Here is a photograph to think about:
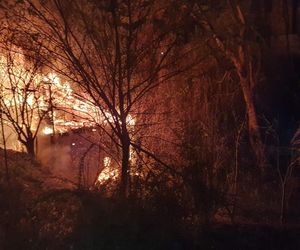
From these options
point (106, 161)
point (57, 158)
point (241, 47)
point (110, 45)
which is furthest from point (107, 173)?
point (57, 158)

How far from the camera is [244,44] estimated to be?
6.97m

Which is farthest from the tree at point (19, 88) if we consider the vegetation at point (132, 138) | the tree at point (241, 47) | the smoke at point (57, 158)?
the tree at point (241, 47)

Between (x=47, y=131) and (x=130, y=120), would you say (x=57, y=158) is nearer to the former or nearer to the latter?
(x=47, y=131)

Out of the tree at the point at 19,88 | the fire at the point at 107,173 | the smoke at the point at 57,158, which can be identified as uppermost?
the tree at the point at 19,88

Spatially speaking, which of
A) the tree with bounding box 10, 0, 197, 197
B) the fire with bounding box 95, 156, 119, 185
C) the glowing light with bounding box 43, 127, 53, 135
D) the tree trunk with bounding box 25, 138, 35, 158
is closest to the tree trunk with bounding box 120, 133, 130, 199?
the tree with bounding box 10, 0, 197, 197

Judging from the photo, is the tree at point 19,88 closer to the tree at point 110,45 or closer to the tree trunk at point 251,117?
the tree at point 110,45

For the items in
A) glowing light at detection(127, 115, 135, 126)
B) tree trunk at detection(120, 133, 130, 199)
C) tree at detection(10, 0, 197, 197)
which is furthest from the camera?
glowing light at detection(127, 115, 135, 126)

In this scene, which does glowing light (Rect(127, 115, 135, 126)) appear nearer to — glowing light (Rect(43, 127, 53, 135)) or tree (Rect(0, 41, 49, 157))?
tree (Rect(0, 41, 49, 157))

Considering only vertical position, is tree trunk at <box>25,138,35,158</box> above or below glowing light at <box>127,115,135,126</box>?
above

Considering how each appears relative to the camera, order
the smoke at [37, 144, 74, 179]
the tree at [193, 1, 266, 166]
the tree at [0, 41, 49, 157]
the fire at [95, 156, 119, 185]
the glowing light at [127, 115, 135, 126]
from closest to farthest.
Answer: the fire at [95, 156, 119, 185], the glowing light at [127, 115, 135, 126], the tree at [193, 1, 266, 166], the tree at [0, 41, 49, 157], the smoke at [37, 144, 74, 179]

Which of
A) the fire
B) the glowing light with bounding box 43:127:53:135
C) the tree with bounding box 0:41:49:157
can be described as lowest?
the fire

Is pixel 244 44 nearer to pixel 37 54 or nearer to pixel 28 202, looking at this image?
pixel 37 54

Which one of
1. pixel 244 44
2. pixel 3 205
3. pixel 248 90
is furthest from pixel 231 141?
pixel 3 205

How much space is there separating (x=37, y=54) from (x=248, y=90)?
191 inches
